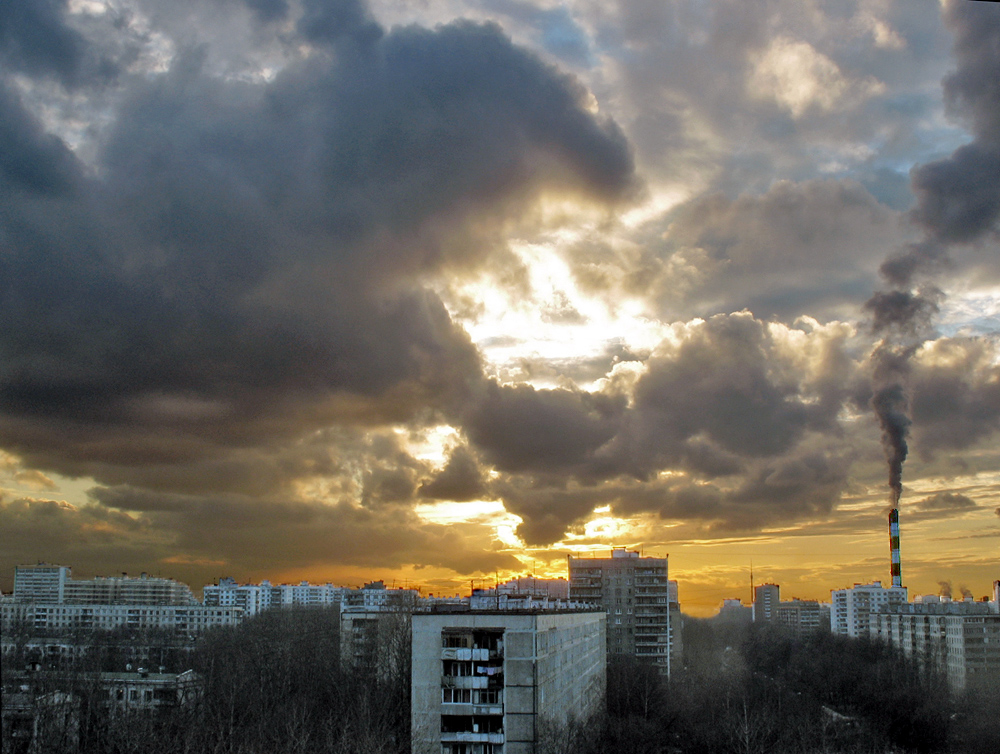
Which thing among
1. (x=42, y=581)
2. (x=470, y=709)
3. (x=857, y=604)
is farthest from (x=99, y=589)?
(x=470, y=709)

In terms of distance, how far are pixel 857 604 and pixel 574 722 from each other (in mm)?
132594

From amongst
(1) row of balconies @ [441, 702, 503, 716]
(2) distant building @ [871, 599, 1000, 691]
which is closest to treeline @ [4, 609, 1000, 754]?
(1) row of balconies @ [441, 702, 503, 716]

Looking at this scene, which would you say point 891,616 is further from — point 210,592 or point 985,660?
point 210,592

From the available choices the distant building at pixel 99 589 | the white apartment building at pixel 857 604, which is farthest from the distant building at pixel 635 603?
the distant building at pixel 99 589

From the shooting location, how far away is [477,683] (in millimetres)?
39500

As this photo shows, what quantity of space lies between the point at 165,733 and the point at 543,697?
18.8 metres

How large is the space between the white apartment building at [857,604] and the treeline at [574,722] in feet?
149

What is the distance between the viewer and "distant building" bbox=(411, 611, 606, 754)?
38.9 metres

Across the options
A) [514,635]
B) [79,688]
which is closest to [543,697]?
[514,635]

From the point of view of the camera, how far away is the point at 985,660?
93125 millimetres

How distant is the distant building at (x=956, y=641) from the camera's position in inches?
3669

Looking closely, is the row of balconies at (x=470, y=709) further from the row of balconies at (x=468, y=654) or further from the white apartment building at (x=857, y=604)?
the white apartment building at (x=857, y=604)

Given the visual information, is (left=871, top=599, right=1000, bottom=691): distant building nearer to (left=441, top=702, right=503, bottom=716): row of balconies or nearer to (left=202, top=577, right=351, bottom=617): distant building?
(left=441, top=702, right=503, bottom=716): row of balconies

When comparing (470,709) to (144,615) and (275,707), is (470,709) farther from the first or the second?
(144,615)
